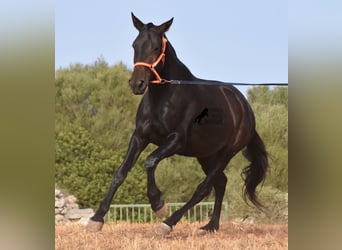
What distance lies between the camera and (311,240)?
21.4ft

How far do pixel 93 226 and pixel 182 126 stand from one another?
1.12 metres

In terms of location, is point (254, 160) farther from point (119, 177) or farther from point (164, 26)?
point (164, 26)

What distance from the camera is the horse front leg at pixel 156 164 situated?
617 centimetres

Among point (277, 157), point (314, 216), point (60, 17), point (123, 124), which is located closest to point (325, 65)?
point (277, 157)

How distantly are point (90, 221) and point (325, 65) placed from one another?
245 cm

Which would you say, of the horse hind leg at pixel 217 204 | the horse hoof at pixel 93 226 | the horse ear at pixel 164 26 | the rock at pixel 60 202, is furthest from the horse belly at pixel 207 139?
the rock at pixel 60 202

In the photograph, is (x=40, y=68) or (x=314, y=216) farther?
(x=314, y=216)

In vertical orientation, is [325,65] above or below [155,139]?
above

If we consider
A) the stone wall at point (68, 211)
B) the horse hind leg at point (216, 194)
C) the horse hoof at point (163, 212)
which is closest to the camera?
the stone wall at point (68, 211)

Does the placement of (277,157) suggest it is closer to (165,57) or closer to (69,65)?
(165,57)

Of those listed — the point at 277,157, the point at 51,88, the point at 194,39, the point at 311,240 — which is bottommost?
the point at 311,240

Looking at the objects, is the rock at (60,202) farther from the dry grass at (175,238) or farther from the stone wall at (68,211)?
the dry grass at (175,238)

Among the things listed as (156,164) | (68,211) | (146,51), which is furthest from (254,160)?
(68,211)

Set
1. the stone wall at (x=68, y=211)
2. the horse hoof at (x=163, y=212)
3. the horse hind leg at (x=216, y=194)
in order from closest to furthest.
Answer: the stone wall at (x=68, y=211)
the horse hoof at (x=163, y=212)
the horse hind leg at (x=216, y=194)
